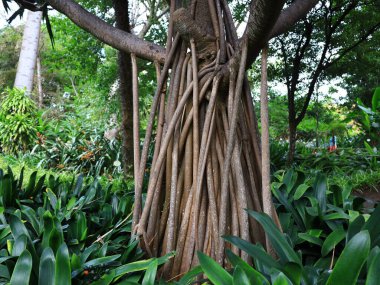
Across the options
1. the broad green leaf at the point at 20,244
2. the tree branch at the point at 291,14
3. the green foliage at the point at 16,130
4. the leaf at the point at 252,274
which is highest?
the green foliage at the point at 16,130

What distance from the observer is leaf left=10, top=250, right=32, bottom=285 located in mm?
1302

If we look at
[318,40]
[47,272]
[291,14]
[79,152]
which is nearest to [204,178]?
[47,272]

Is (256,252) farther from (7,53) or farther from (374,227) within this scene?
(7,53)

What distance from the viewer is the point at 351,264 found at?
111cm

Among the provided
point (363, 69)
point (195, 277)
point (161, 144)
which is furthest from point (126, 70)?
point (363, 69)

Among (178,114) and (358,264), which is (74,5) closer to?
(178,114)

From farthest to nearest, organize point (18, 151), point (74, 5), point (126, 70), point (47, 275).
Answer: point (18, 151)
point (126, 70)
point (74, 5)
point (47, 275)

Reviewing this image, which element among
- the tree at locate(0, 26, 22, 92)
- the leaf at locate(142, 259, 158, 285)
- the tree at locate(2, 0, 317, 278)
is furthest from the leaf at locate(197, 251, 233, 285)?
the tree at locate(0, 26, 22, 92)

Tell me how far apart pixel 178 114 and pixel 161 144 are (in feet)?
0.63

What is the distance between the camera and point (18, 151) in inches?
292

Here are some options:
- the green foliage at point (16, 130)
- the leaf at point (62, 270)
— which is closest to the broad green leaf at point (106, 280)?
the leaf at point (62, 270)

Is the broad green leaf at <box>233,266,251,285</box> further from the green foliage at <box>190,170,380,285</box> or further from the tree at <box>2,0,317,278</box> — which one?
the tree at <box>2,0,317,278</box>

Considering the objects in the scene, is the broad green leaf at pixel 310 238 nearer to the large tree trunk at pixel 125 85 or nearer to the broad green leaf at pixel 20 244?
the broad green leaf at pixel 20 244

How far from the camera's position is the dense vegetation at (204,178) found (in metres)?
1.44
